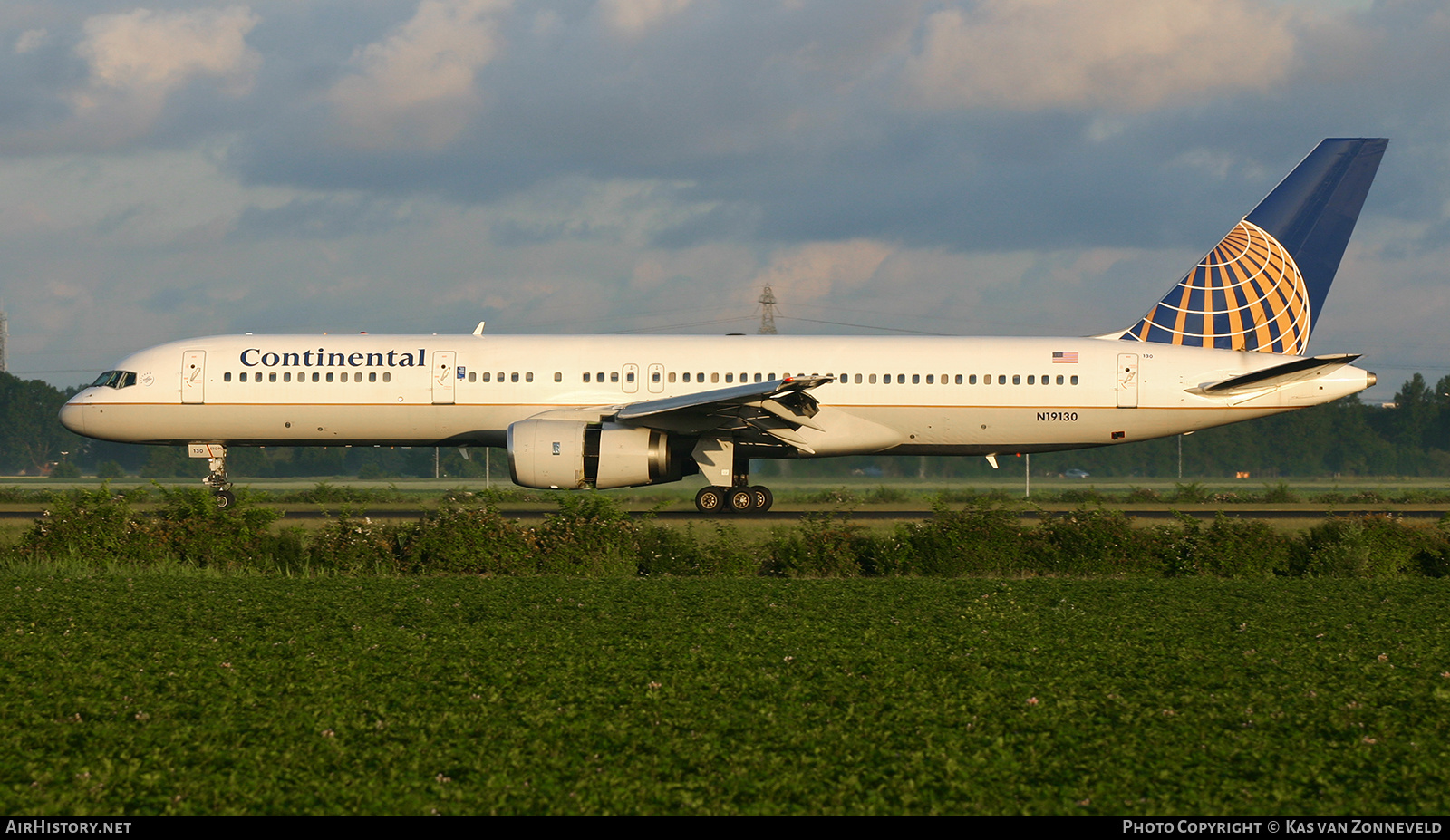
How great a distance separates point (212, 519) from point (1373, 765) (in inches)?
472

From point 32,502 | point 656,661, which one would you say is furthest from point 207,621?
point 32,502

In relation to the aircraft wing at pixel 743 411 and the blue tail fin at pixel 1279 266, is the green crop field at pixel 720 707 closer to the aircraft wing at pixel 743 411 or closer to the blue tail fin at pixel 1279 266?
the aircraft wing at pixel 743 411

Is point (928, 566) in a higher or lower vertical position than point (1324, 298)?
lower

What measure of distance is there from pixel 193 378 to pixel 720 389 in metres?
10.3

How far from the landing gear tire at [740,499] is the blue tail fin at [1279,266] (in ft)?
27.0

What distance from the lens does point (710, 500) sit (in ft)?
68.7

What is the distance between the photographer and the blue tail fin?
2248 centimetres

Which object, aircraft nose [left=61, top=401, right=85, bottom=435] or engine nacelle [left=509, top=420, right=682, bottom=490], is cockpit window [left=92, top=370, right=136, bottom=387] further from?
engine nacelle [left=509, top=420, right=682, bottom=490]

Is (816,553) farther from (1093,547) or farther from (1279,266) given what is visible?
(1279,266)

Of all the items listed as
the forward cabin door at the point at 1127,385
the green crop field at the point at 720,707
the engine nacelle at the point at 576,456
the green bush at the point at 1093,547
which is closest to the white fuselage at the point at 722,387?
the forward cabin door at the point at 1127,385

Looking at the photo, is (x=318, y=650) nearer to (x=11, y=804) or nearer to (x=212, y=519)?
(x=11, y=804)

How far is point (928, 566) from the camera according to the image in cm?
1241

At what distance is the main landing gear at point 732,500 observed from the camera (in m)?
20.9
